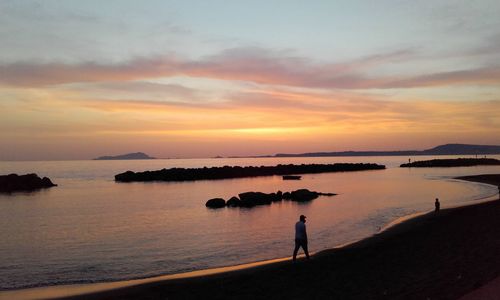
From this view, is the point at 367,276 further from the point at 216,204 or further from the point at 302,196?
the point at 302,196

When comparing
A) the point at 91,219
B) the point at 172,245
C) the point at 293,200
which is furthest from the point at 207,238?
the point at 293,200

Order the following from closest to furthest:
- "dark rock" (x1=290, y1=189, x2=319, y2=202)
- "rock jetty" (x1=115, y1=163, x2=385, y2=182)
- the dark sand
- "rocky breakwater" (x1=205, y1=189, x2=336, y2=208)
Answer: the dark sand, "rocky breakwater" (x1=205, y1=189, x2=336, y2=208), "dark rock" (x1=290, y1=189, x2=319, y2=202), "rock jetty" (x1=115, y1=163, x2=385, y2=182)

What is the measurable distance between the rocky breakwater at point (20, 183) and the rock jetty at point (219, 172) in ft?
65.3

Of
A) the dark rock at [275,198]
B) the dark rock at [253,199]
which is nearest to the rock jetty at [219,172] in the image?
the dark rock at [275,198]

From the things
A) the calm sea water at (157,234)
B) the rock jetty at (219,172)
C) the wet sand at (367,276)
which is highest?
the rock jetty at (219,172)

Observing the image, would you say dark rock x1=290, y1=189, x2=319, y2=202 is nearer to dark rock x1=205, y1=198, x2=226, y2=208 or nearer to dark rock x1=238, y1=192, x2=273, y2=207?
dark rock x1=238, y1=192, x2=273, y2=207

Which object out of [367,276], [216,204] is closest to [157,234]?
[216,204]

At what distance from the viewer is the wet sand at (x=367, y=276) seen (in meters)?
11.8

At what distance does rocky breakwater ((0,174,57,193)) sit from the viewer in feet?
255

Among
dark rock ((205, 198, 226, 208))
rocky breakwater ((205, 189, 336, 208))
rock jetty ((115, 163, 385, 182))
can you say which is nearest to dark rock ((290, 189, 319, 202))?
rocky breakwater ((205, 189, 336, 208))

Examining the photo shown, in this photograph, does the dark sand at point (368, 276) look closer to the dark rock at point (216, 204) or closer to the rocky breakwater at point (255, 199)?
the dark rock at point (216, 204)

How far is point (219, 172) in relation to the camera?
111812mm

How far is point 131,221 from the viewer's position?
35375mm

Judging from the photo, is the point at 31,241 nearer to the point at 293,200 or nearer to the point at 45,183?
the point at 293,200
